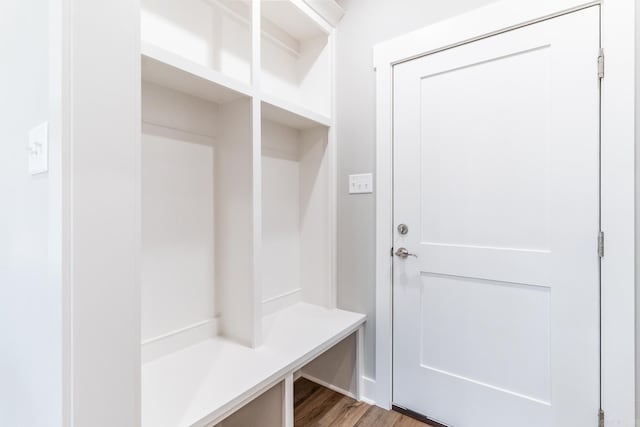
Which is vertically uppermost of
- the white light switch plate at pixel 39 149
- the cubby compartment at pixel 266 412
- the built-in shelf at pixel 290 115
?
the built-in shelf at pixel 290 115

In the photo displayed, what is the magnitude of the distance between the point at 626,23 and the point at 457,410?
5.95 ft

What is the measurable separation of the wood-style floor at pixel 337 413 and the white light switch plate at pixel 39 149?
1594mm

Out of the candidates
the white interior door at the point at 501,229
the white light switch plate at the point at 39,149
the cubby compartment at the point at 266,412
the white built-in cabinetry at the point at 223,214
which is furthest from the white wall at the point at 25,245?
the white interior door at the point at 501,229

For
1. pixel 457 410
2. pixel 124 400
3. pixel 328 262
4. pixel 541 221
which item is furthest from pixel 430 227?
pixel 124 400

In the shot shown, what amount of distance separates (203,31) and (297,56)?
75 cm

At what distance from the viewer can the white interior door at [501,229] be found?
1.28 meters

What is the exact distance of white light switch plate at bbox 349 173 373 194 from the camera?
181cm

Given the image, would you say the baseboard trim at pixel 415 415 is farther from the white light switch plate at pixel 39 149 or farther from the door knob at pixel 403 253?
the white light switch plate at pixel 39 149

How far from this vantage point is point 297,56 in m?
2.07

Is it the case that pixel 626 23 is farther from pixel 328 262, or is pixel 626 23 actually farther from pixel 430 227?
pixel 328 262

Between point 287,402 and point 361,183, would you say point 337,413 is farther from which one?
point 361,183

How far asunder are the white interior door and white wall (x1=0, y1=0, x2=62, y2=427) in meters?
1.47

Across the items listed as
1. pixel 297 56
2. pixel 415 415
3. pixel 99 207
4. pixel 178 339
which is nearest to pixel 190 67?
pixel 99 207

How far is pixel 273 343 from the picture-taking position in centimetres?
150
